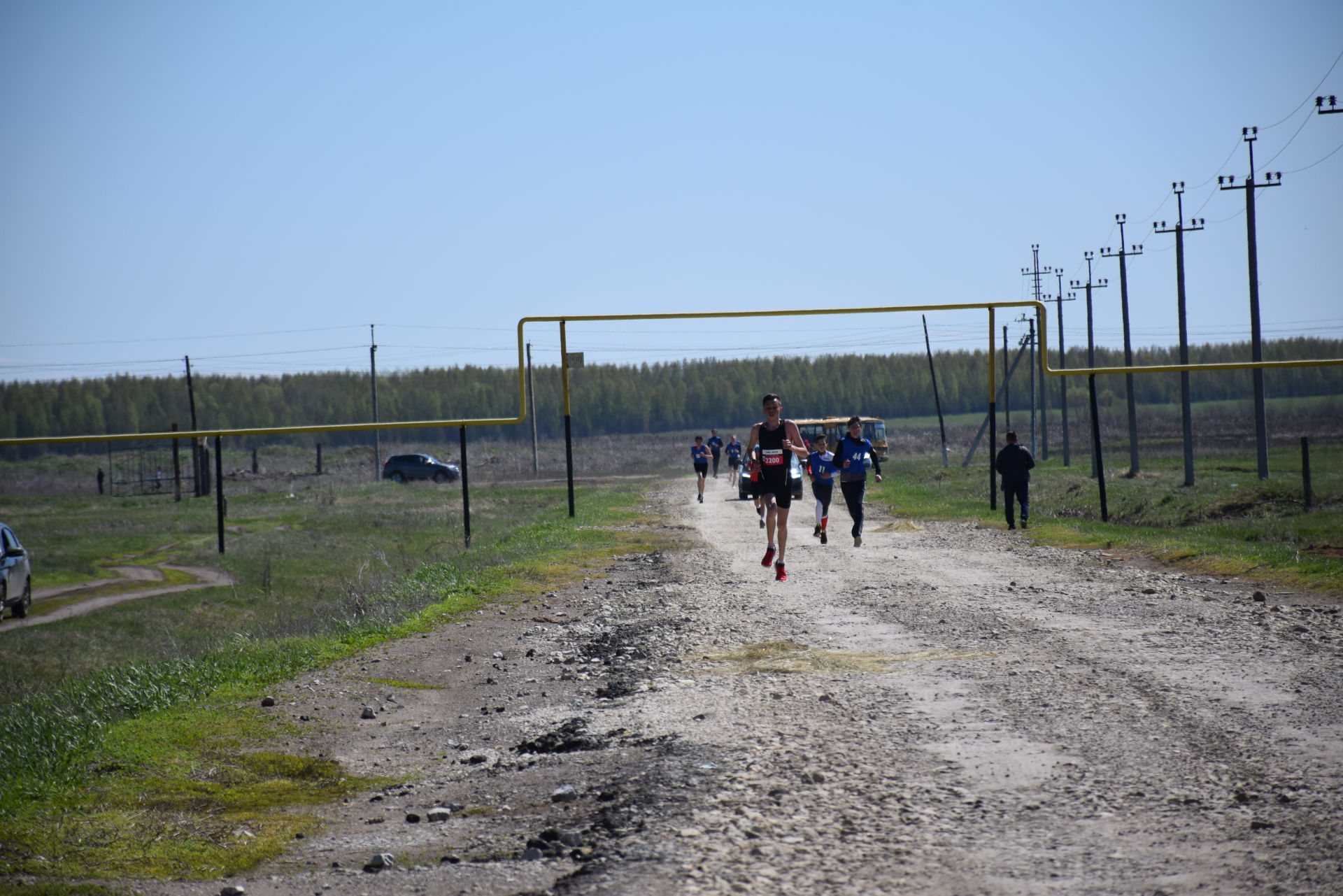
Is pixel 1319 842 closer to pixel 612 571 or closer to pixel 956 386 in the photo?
pixel 612 571

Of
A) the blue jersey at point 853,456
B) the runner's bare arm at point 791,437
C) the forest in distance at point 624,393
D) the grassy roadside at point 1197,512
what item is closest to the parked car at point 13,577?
the runner's bare arm at point 791,437

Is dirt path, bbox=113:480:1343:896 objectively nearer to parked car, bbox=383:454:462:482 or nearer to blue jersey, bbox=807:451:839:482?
blue jersey, bbox=807:451:839:482

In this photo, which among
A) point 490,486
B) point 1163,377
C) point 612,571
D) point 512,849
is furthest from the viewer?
point 1163,377

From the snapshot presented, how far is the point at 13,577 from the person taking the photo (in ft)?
60.4

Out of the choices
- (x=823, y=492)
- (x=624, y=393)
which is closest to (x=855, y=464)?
(x=823, y=492)

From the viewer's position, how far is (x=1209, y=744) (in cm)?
560

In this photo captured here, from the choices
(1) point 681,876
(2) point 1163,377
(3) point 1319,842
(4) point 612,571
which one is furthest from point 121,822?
(2) point 1163,377

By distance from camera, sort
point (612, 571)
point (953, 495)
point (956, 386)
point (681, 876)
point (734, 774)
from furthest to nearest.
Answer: point (956, 386), point (953, 495), point (612, 571), point (734, 774), point (681, 876)

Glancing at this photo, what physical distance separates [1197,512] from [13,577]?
23.2 meters

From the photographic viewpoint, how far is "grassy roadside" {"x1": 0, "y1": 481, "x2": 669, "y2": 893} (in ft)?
16.7

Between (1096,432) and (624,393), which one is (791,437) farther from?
(624,393)

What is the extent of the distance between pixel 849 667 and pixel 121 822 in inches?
184

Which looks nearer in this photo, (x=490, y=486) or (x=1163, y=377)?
(x=490, y=486)

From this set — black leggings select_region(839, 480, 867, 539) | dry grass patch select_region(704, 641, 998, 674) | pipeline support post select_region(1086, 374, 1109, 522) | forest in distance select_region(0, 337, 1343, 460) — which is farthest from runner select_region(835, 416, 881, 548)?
forest in distance select_region(0, 337, 1343, 460)
